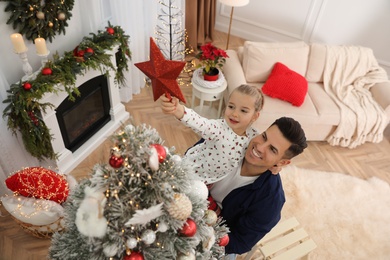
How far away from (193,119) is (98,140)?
2.12 m

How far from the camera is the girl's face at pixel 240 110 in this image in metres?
1.59

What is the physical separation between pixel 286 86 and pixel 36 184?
258 centimetres

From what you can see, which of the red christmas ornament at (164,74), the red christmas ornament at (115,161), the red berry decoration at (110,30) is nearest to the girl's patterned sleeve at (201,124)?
the red christmas ornament at (164,74)

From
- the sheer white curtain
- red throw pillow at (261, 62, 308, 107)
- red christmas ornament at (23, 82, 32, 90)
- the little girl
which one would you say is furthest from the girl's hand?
the sheer white curtain

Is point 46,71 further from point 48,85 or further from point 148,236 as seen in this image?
point 148,236

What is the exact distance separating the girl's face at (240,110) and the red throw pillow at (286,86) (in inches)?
73.0

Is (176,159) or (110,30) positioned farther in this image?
(110,30)

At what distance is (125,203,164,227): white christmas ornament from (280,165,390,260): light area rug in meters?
2.20

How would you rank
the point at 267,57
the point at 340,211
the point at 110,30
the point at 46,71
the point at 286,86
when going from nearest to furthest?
1. the point at 46,71
2. the point at 110,30
3. the point at 340,211
4. the point at 286,86
5. the point at 267,57

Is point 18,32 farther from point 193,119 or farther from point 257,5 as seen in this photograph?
point 257,5

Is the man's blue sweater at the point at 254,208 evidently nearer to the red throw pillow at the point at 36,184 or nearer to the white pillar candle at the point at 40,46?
the red throw pillow at the point at 36,184

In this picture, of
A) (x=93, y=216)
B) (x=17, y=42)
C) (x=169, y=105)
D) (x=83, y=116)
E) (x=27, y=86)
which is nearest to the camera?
(x=93, y=216)

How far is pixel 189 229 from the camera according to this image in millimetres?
1093

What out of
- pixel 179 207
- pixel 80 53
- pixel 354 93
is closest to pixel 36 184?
pixel 80 53
